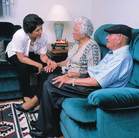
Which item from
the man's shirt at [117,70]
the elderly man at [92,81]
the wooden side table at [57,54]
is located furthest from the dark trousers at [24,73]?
the man's shirt at [117,70]

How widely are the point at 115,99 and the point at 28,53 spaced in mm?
1687

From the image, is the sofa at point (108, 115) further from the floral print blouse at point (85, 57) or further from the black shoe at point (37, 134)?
the floral print blouse at point (85, 57)

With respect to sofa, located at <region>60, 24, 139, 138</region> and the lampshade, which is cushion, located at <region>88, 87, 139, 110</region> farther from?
Answer: the lampshade

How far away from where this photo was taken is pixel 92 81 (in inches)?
89.8

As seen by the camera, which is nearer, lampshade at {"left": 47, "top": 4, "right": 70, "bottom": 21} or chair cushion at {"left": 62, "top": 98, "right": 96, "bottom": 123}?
chair cushion at {"left": 62, "top": 98, "right": 96, "bottom": 123}

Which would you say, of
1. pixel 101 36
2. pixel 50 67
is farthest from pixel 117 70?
pixel 50 67

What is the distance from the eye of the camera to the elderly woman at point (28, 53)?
302 cm

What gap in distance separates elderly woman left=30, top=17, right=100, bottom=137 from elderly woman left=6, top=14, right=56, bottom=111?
458 millimetres

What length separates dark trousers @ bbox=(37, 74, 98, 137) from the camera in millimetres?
2332

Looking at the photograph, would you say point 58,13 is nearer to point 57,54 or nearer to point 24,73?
point 57,54

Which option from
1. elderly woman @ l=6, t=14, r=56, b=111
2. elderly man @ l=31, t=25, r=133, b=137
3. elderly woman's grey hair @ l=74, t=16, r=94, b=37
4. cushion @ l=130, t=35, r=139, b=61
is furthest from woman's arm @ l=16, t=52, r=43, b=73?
cushion @ l=130, t=35, r=139, b=61

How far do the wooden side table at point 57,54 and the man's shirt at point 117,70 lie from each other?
137 centimetres

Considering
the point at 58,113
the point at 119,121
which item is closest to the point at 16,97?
the point at 58,113

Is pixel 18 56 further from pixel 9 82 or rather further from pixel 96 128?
pixel 96 128
